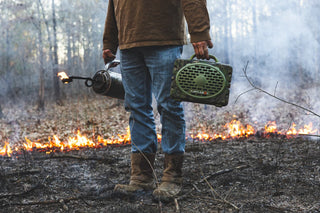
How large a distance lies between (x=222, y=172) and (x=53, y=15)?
1109 cm

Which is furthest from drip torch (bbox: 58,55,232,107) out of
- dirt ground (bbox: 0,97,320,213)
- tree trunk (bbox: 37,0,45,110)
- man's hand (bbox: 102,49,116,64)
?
tree trunk (bbox: 37,0,45,110)

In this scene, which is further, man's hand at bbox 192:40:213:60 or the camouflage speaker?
man's hand at bbox 192:40:213:60

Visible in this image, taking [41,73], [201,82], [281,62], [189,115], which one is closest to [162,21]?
[201,82]

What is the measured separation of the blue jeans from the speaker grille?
228mm

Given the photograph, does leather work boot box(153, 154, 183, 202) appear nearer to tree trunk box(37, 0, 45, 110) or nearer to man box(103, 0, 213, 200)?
man box(103, 0, 213, 200)

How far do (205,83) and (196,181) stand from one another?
832 millimetres

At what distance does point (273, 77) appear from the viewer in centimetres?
936

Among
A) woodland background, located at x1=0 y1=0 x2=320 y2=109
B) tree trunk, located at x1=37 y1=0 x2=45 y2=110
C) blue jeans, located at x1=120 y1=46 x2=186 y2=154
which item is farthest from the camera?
tree trunk, located at x1=37 y1=0 x2=45 y2=110

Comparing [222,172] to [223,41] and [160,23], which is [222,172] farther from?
[223,41]

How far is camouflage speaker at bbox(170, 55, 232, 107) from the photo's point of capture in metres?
1.80

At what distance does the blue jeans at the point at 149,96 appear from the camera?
6.62ft

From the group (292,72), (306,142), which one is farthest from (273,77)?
(306,142)

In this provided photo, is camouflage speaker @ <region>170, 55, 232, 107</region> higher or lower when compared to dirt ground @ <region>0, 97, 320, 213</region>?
higher

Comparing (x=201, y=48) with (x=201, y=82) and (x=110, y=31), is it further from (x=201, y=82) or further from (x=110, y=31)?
(x=110, y=31)
